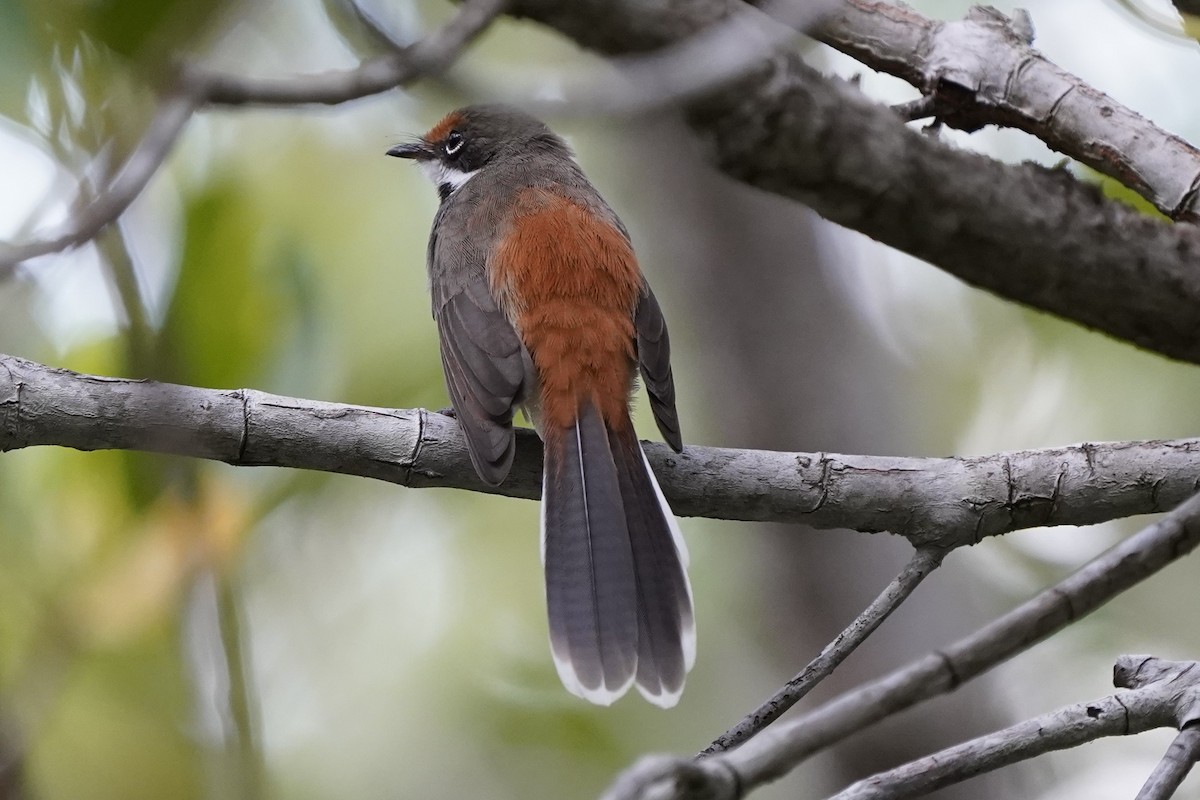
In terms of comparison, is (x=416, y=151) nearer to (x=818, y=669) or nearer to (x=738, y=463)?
(x=738, y=463)

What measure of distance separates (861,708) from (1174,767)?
1.05 meters

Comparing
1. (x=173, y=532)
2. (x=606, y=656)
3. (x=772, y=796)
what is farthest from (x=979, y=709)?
(x=173, y=532)

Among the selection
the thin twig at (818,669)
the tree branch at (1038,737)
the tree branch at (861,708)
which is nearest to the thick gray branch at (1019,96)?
the thin twig at (818,669)

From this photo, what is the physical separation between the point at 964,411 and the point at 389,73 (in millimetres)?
6268

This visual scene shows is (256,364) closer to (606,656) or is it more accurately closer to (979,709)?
(606,656)

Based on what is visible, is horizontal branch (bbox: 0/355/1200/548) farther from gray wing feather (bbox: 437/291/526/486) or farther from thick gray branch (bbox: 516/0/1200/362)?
thick gray branch (bbox: 516/0/1200/362)

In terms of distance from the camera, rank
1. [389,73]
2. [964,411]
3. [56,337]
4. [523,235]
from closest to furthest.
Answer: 1. [389,73]
2. [56,337]
3. [523,235]
4. [964,411]

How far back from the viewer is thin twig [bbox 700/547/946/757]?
2.67 metres

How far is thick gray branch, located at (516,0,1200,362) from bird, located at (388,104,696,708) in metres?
1.27

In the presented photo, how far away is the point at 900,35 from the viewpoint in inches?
137

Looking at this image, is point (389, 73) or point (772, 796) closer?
point (389, 73)

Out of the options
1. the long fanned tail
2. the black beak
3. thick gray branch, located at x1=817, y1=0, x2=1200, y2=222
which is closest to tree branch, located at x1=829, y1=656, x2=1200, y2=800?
the long fanned tail

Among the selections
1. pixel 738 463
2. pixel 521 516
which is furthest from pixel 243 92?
pixel 521 516

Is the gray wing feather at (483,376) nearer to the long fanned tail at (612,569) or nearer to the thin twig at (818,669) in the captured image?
the long fanned tail at (612,569)
